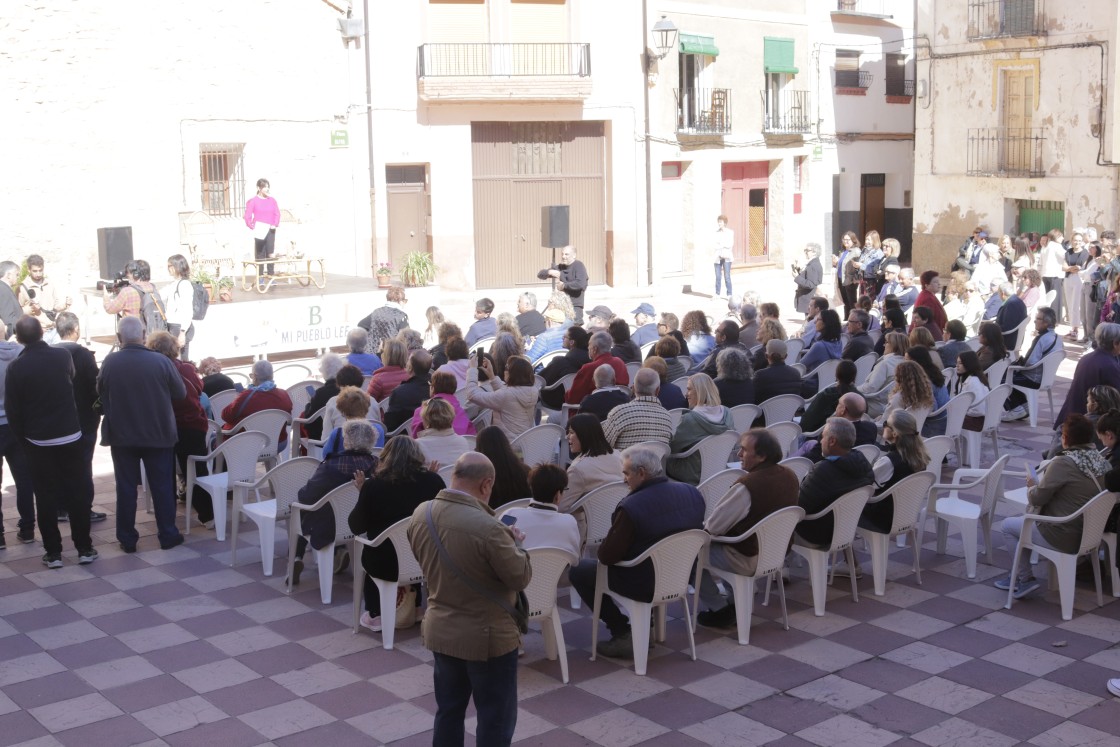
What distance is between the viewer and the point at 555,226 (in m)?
21.4

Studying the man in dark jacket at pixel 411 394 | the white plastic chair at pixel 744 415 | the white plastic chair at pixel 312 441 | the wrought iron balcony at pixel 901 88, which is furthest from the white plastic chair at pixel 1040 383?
the wrought iron balcony at pixel 901 88

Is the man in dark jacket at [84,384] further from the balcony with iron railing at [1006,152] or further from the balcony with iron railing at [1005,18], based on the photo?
the balcony with iron railing at [1005,18]

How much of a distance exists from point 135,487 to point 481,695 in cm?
451

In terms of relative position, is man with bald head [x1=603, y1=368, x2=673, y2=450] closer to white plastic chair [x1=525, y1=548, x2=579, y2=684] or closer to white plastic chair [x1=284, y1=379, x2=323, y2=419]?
white plastic chair [x1=525, y1=548, x2=579, y2=684]

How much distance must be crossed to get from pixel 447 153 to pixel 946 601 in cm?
1772

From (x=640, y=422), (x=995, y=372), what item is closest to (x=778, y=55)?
(x=995, y=372)

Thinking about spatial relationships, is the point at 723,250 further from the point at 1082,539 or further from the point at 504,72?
the point at 1082,539

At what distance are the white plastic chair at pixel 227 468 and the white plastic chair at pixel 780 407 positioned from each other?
3567mm

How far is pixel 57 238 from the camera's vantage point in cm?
1869

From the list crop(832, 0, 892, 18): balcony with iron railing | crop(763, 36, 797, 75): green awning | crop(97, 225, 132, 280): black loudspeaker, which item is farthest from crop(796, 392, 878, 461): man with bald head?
crop(832, 0, 892, 18): balcony with iron railing

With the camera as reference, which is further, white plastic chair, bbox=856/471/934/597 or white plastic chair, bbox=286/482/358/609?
white plastic chair, bbox=856/471/934/597

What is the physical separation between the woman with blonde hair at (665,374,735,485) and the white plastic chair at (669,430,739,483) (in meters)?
0.03

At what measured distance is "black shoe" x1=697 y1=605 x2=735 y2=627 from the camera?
6992 millimetres

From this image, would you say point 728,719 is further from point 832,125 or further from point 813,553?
point 832,125
